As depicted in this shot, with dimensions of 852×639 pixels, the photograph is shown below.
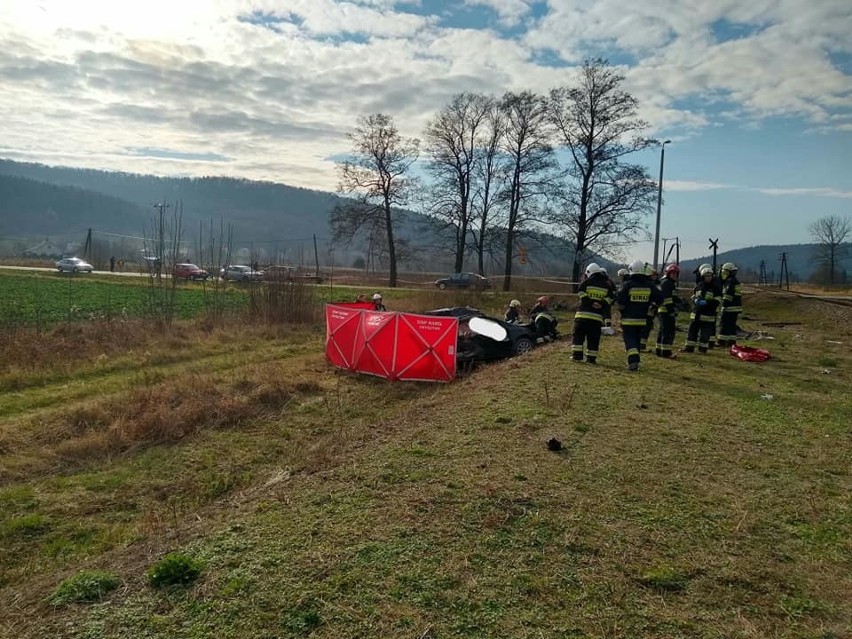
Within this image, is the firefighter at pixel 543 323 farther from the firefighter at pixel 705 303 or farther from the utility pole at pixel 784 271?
the utility pole at pixel 784 271

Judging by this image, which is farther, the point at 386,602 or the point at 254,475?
the point at 254,475

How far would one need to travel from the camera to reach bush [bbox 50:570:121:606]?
3381 mm

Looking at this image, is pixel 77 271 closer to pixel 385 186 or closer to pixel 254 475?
pixel 385 186

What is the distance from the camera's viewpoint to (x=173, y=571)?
347 centimetres

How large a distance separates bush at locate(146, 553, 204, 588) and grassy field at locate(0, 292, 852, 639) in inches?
2.5

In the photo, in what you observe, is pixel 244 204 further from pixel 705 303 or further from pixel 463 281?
pixel 705 303

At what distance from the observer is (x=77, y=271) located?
153 feet

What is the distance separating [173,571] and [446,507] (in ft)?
6.24

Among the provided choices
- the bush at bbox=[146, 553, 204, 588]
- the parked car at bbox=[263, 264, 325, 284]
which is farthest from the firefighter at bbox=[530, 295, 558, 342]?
the bush at bbox=[146, 553, 204, 588]

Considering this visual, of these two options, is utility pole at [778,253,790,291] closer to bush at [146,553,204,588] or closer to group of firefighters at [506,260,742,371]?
group of firefighters at [506,260,742,371]

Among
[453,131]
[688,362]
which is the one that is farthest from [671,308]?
[453,131]

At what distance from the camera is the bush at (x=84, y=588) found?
338 cm

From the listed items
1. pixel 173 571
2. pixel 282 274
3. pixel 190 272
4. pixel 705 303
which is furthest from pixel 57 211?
pixel 173 571

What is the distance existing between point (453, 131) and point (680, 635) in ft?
133
